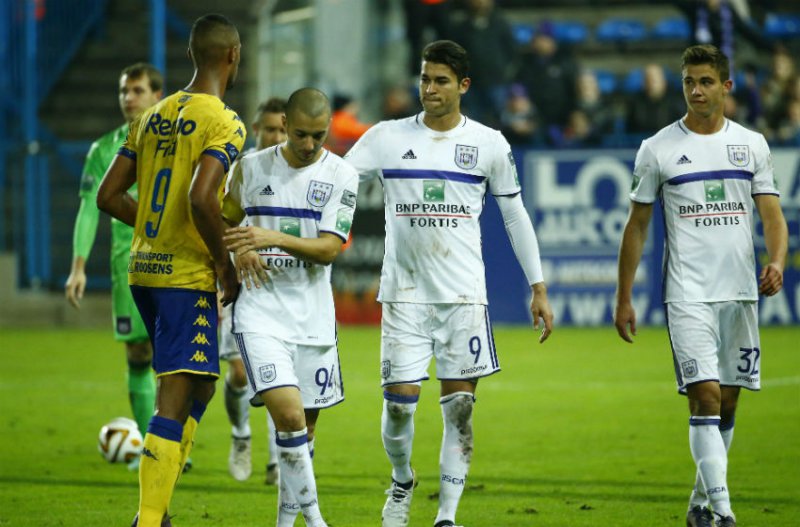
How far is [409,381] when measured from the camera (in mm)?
6629

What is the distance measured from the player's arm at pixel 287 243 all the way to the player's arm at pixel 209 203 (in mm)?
66

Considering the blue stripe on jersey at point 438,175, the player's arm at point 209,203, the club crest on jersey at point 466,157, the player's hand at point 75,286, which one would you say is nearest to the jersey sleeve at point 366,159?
the blue stripe on jersey at point 438,175

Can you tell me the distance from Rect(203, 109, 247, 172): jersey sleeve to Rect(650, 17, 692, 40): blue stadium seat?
1788 centimetres

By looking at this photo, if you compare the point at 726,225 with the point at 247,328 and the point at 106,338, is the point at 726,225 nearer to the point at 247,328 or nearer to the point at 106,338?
the point at 247,328

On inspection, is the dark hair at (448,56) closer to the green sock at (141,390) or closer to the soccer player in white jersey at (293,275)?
the soccer player in white jersey at (293,275)

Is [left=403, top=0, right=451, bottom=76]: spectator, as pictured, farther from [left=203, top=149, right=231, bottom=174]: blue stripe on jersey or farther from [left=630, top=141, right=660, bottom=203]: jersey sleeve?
[left=203, top=149, right=231, bottom=174]: blue stripe on jersey

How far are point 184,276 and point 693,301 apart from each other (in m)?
2.40

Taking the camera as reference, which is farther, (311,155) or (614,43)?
(614,43)

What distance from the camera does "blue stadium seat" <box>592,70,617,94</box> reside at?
2194cm

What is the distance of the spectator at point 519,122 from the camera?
18.4 m

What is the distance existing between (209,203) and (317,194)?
0.62 m

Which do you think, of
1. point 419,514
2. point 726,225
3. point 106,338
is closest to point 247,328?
point 419,514

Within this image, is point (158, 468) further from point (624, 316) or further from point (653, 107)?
point (653, 107)

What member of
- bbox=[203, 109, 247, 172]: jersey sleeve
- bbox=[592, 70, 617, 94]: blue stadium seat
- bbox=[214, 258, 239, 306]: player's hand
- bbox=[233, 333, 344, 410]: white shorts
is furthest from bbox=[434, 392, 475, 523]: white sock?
bbox=[592, 70, 617, 94]: blue stadium seat
